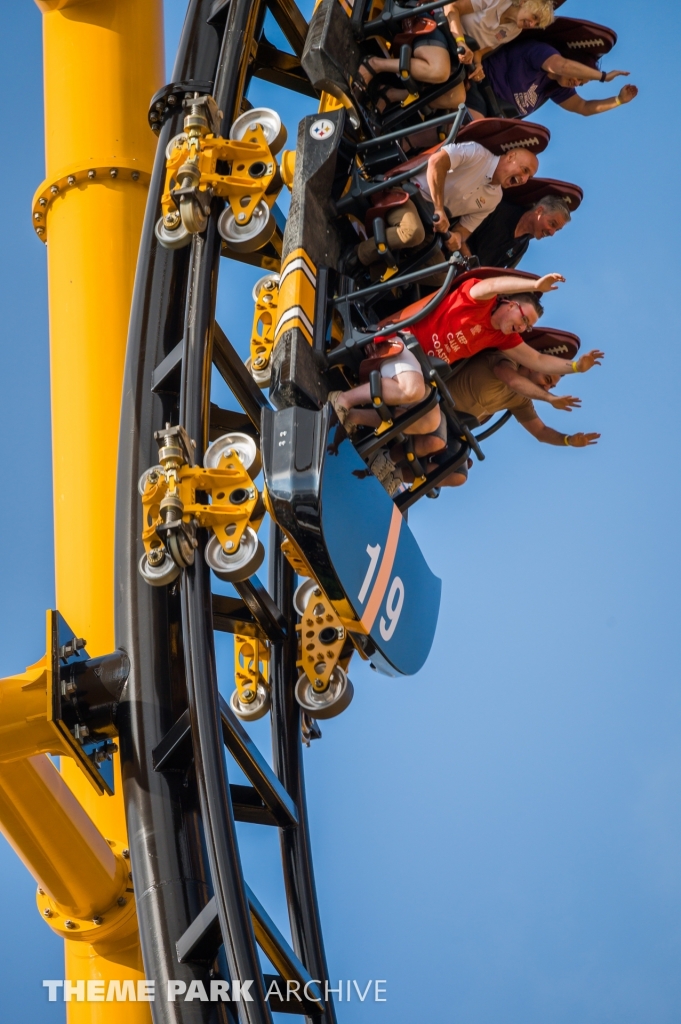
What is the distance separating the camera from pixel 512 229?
7.82 metres

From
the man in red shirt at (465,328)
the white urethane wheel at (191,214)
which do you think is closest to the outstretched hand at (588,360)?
the man in red shirt at (465,328)

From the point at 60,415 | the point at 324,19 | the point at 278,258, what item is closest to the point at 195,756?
the point at 60,415

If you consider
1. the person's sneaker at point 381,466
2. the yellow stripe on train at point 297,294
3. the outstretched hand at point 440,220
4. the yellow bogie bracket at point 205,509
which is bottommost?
the yellow bogie bracket at point 205,509

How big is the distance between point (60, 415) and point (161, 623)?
1.62m

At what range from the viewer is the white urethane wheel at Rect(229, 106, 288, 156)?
6.75m

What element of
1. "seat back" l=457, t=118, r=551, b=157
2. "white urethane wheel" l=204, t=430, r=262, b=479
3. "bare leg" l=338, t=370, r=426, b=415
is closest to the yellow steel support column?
"white urethane wheel" l=204, t=430, r=262, b=479

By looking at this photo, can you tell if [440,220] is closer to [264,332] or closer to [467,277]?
[467,277]

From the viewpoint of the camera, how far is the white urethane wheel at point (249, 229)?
6520mm

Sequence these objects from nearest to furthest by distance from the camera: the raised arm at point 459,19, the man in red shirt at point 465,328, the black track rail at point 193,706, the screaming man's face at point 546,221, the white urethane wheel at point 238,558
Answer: the black track rail at point 193,706
the white urethane wheel at point 238,558
the man in red shirt at point 465,328
the raised arm at point 459,19
the screaming man's face at point 546,221

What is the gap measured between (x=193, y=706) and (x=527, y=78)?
3.71 metres

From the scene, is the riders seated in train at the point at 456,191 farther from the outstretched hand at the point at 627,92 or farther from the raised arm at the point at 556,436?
the raised arm at the point at 556,436

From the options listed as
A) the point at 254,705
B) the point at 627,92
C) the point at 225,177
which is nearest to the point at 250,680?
the point at 254,705

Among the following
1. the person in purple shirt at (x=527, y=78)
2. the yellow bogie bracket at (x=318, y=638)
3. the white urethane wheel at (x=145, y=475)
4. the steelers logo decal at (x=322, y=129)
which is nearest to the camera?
the white urethane wheel at (x=145, y=475)

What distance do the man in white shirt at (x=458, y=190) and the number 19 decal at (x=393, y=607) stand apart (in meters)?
1.46
